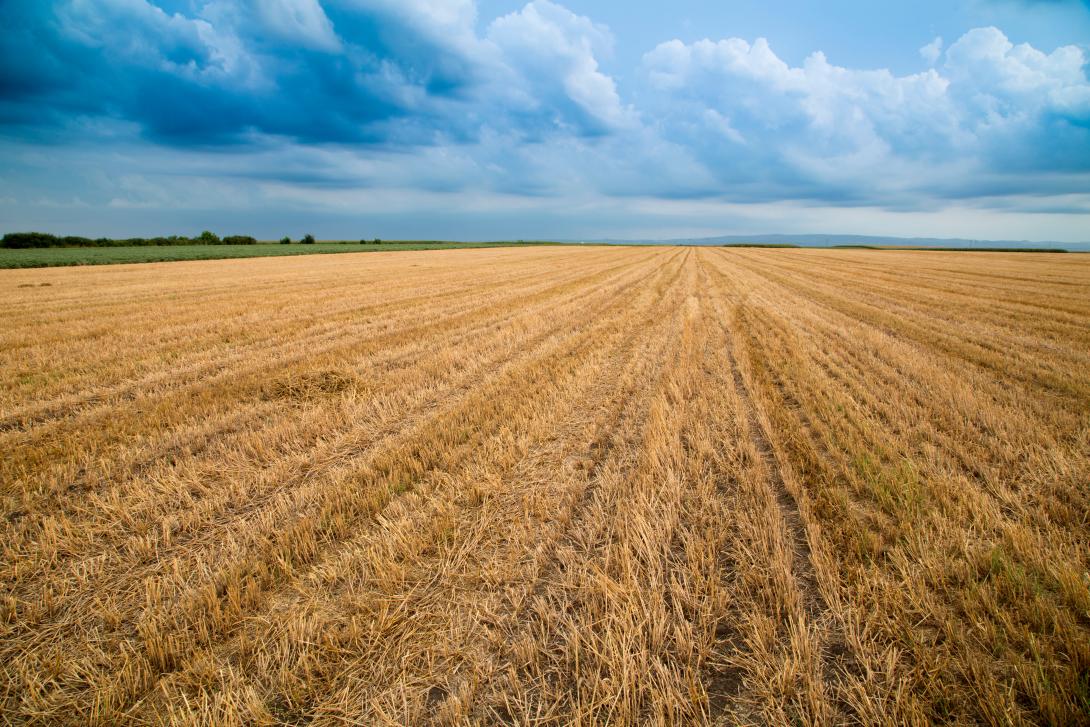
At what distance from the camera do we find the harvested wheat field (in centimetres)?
183

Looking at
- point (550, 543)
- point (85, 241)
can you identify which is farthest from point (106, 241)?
point (550, 543)

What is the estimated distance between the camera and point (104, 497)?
3.37 meters

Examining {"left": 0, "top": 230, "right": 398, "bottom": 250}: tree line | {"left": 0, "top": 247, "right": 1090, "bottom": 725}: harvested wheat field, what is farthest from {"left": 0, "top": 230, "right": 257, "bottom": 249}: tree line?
{"left": 0, "top": 247, "right": 1090, "bottom": 725}: harvested wheat field

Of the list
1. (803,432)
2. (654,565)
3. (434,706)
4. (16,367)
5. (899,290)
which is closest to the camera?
(434,706)

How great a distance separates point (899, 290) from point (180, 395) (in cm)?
2124

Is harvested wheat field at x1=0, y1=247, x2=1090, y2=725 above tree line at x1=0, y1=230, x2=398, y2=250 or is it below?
below

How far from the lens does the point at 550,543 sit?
280 centimetres

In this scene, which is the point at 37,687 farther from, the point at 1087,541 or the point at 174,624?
the point at 1087,541

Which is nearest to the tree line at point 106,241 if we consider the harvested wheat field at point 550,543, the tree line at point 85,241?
the tree line at point 85,241

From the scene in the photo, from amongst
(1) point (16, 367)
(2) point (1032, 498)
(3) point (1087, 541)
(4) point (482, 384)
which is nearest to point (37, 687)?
(4) point (482, 384)

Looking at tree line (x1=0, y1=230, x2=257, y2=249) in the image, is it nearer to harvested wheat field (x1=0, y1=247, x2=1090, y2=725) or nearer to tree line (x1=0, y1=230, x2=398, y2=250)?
tree line (x1=0, y1=230, x2=398, y2=250)

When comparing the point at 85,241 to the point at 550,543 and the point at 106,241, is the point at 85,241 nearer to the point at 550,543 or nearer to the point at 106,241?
the point at 106,241

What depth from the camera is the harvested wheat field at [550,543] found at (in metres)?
1.83

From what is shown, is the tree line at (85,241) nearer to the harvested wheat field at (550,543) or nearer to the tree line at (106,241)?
the tree line at (106,241)
